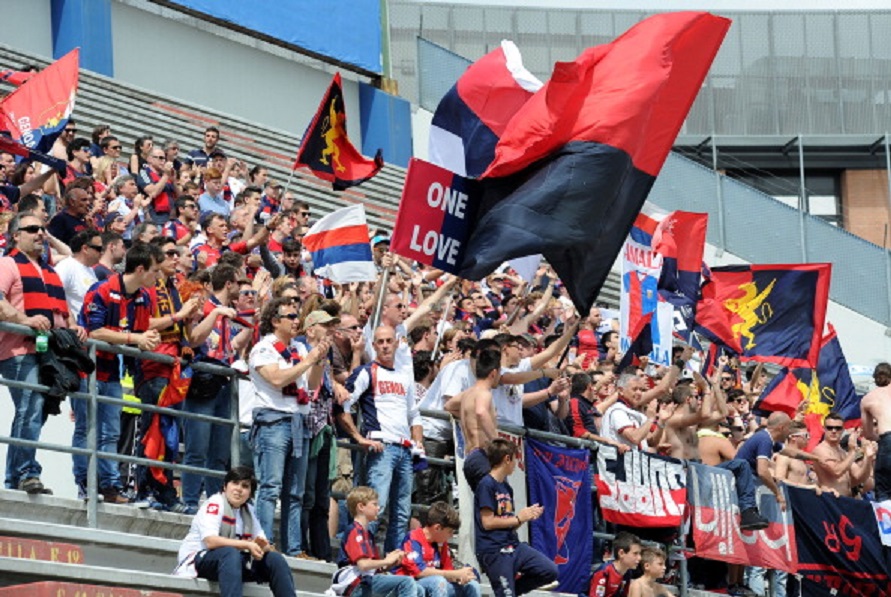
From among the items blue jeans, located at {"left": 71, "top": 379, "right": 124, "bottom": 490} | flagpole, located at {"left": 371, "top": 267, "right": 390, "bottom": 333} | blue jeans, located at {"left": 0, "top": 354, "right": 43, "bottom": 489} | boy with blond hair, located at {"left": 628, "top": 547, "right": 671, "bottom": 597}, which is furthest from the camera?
boy with blond hair, located at {"left": 628, "top": 547, "right": 671, "bottom": 597}

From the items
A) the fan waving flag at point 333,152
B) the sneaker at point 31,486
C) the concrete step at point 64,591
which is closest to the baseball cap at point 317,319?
the sneaker at point 31,486

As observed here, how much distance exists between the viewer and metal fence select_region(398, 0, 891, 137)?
44406mm

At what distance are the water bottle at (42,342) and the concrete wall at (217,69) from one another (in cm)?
1714

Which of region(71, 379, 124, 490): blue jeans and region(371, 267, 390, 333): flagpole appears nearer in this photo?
region(71, 379, 124, 490): blue jeans

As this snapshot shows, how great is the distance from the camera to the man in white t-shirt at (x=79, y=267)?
41.9 ft

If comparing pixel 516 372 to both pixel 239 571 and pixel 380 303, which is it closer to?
pixel 380 303

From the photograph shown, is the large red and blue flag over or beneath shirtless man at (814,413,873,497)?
over

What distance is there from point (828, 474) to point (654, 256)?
2.92 m

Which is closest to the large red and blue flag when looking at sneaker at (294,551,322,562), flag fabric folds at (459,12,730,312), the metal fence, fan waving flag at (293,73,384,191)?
fan waving flag at (293,73,384,191)

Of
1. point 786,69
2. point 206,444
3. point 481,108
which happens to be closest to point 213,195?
point 481,108

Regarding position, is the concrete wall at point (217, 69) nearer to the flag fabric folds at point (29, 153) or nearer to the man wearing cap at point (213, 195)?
the man wearing cap at point (213, 195)

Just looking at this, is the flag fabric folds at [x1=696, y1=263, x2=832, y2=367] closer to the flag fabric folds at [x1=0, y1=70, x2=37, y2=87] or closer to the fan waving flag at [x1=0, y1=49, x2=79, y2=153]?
the flag fabric folds at [x1=0, y1=70, x2=37, y2=87]

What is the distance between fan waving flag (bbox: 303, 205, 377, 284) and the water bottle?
184 inches

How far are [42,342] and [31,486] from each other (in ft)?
2.78
